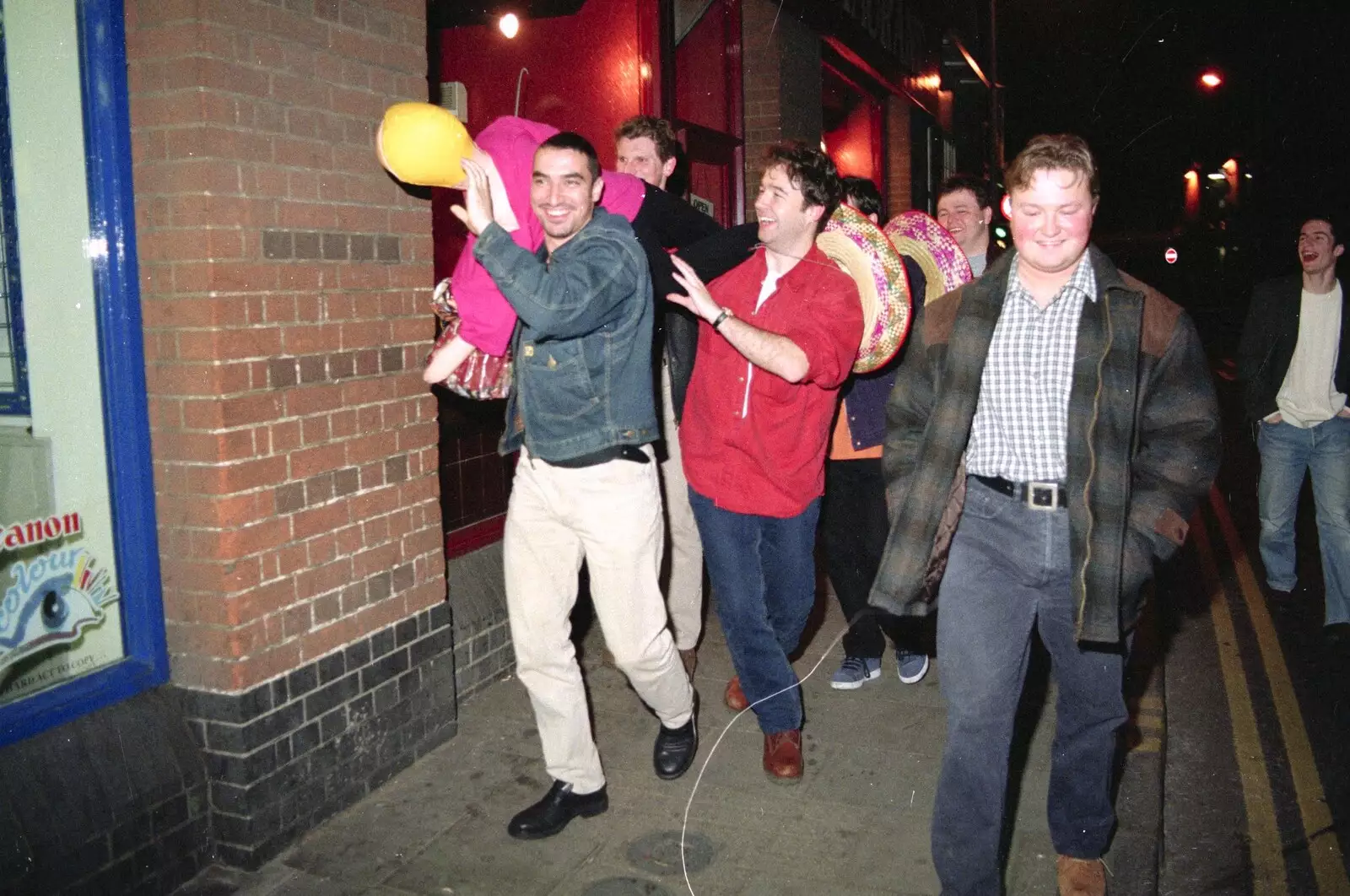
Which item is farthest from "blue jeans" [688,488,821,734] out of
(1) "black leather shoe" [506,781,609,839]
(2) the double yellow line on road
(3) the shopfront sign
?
(3) the shopfront sign

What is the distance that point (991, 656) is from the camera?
325cm

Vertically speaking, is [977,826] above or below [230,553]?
below

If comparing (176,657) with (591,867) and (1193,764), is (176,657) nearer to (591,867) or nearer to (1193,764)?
(591,867)

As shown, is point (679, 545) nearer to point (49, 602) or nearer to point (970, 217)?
point (970, 217)

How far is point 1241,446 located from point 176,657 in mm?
12881

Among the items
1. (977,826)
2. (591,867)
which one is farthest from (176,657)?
(977,826)

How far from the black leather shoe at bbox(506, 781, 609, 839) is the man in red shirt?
78 centimetres

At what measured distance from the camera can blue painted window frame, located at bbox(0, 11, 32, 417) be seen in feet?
11.2

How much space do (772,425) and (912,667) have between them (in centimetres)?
185

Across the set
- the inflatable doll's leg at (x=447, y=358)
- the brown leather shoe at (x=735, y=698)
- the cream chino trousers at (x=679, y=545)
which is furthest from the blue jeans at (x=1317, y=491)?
the inflatable doll's leg at (x=447, y=358)

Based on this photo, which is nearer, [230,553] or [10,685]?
[10,685]

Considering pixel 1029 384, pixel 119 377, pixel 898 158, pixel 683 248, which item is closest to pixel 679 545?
pixel 683 248

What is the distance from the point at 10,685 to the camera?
3.38 meters

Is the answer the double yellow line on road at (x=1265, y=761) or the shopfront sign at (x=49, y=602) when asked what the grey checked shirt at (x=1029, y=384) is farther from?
the shopfront sign at (x=49, y=602)
